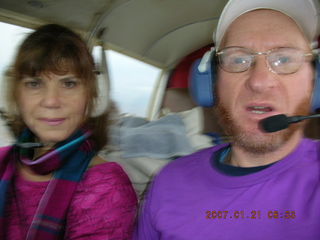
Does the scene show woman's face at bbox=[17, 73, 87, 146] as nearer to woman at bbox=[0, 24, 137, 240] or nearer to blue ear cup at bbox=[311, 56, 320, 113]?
woman at bbox=[0, 24, 137, 240]

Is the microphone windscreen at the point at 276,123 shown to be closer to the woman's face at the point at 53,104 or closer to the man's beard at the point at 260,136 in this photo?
the man's beard at the point at 260,136

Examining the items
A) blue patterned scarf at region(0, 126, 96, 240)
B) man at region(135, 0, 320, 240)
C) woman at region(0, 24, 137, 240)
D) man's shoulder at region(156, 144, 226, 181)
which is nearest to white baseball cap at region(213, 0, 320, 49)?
man at region(135, 0, 320, 240)

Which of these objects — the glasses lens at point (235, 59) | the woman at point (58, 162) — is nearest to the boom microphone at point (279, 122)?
the glasses lens at point (235, 59)

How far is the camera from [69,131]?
1472 mm

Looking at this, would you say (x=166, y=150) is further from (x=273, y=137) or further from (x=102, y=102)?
(x=273, y=137)

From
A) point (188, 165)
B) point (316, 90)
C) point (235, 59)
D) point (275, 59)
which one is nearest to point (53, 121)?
point (188, 165)

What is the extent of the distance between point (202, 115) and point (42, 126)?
1079 millimetres

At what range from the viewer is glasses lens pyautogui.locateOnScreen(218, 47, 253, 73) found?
4.16ft

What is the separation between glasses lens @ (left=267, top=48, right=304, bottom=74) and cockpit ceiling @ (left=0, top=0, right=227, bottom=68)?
38.0 inches

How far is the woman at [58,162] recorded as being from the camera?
1.32 m

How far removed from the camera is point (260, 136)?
47.1 inches

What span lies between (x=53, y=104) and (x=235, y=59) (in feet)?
2.33

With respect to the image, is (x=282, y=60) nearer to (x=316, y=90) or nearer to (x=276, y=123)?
(x=316, y=90)

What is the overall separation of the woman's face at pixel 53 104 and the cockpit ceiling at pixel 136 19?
61 centimetres
